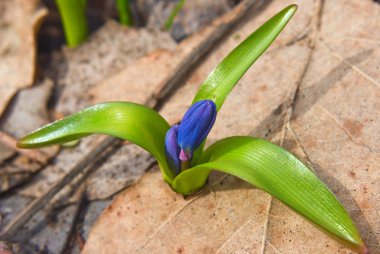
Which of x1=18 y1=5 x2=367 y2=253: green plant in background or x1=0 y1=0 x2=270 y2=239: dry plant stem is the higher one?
x1=18 y1=5 x2=367 y2=253: green plant in background

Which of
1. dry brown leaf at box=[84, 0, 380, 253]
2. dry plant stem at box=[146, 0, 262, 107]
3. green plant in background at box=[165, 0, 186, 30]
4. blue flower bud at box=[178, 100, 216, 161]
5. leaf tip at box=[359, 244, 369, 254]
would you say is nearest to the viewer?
leaf tip at box=[359, 244, 369, 254]

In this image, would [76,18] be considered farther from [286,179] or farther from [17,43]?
[286,179]

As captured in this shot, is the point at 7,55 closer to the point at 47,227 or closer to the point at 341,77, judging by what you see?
the point at 47,227

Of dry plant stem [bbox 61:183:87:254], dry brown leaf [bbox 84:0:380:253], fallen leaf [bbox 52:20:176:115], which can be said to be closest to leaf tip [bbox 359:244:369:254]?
dry brown leaf [bbox 84:0:380:253]

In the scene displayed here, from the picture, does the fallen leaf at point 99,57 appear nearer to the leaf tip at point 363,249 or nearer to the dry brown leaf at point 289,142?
the dry brown leaf at point 289,142

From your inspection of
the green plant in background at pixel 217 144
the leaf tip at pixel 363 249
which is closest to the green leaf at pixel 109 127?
the green plant in background at pixel 217 144

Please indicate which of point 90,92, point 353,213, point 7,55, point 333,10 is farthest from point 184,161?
A: point 7,55

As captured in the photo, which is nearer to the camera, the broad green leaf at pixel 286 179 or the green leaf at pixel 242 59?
the broad green leaf at pixel 286 179

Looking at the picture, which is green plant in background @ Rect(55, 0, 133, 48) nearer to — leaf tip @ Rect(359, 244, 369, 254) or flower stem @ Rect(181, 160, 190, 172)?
flower stem @ Rect(181, 160, 190, 172)
